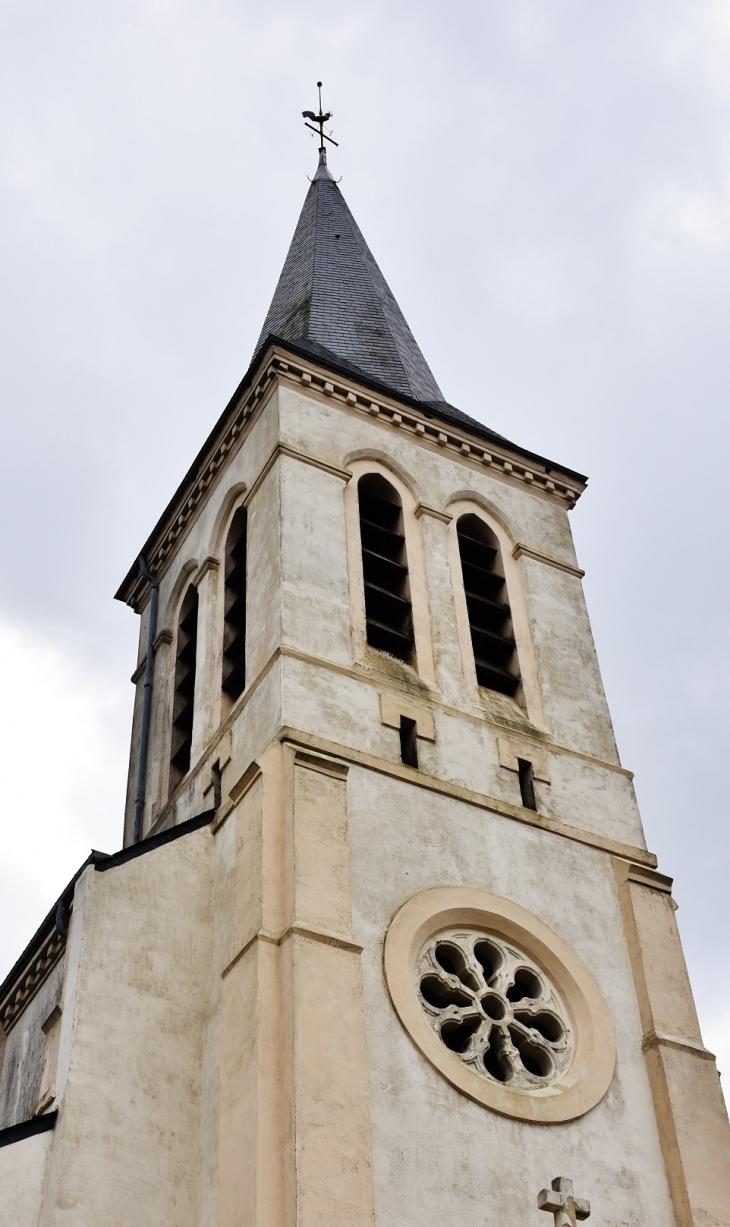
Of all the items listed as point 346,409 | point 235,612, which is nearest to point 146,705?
point 235,612

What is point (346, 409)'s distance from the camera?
24.3m

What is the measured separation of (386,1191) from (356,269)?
20.9 meters

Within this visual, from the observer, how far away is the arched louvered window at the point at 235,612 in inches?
857

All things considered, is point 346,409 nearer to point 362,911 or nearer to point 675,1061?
point 362,911

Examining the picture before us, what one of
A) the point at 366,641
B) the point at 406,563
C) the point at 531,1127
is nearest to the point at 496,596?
the point at 406,563

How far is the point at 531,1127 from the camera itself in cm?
1617

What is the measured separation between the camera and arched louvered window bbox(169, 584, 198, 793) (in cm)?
2286

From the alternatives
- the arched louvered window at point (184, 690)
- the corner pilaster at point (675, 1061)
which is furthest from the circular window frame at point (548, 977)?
the arched louvered window at point (184, 690)

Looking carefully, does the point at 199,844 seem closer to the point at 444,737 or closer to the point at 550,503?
the point at 444,737

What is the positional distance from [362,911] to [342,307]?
A: 1532 cm

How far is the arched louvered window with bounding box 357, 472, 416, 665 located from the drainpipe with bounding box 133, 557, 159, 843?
4.34m

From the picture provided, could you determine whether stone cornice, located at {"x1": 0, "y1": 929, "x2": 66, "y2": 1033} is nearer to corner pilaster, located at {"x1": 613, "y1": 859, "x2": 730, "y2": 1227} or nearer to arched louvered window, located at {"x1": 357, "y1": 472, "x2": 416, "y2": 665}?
arched louvered window, located at {"x1": 357, "y1": 472, "x2": 416, "y2": 665}

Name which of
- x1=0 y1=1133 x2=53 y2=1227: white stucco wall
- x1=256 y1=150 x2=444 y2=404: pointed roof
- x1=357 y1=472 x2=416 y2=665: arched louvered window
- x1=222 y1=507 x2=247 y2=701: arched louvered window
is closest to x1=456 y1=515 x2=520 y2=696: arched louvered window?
x1=357 y1=472 x2=416 y2=665: arched louvered window

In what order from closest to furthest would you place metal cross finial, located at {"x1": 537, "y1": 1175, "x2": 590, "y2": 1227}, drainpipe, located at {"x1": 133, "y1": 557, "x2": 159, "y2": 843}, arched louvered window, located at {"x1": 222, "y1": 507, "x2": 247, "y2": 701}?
1. metal cross finial, located at {"x1": 537, "y1": 1175, "x2": 590, "y2": 1227}
2. arched louvered window, located at {"x1": 222, "y1": 507, "x2": 247, "y2": 701}
3. drainpipe, located at {"x1": 133, "y1": 557, "x2": 159, "y2": 843}
